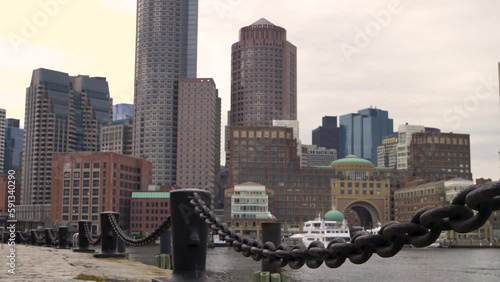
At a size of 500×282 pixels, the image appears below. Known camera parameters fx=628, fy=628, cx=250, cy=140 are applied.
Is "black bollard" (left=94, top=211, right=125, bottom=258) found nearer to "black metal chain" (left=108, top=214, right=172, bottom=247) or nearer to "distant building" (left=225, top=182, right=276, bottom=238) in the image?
"black metal chain" (left=108, top=214, right=172, bottom=247)

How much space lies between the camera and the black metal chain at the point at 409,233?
381 cm

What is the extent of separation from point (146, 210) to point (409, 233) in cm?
16769

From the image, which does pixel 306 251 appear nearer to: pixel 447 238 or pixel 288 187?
pixel 447 238

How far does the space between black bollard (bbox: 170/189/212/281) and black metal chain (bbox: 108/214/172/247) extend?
14.3 ft

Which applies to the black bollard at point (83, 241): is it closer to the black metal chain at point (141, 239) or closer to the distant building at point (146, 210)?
the black metal chain at point (141, 239)

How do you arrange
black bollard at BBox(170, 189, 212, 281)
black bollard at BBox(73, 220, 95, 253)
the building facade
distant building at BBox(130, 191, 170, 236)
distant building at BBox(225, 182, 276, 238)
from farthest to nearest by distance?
1. distant building at BBox(130, 191, 170, 236)
2. the building facade
3. distant building at BBox(225, 182, 276, 238)
4. black bollard at BBox(73, 220, 95, 253)
5. black bollard at BBox(170, 189, 212, 281)

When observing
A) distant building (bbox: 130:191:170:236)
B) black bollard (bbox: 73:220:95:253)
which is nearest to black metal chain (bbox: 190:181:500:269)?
black bollard (bbox: 73:220:95:253)

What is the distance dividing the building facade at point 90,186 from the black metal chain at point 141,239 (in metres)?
149

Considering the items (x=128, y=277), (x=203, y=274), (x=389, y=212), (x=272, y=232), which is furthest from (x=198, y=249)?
(x=389, y=212)

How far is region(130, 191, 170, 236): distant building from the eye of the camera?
167750 mm

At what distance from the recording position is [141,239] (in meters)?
16.5

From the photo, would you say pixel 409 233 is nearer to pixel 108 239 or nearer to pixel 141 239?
pixel 141 239

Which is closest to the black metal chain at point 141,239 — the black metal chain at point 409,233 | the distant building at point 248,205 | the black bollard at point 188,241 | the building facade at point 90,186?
the black bollard at point 188,241

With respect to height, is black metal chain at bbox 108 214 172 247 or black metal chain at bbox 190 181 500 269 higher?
black metal chain at bbox 190 181 500 269
